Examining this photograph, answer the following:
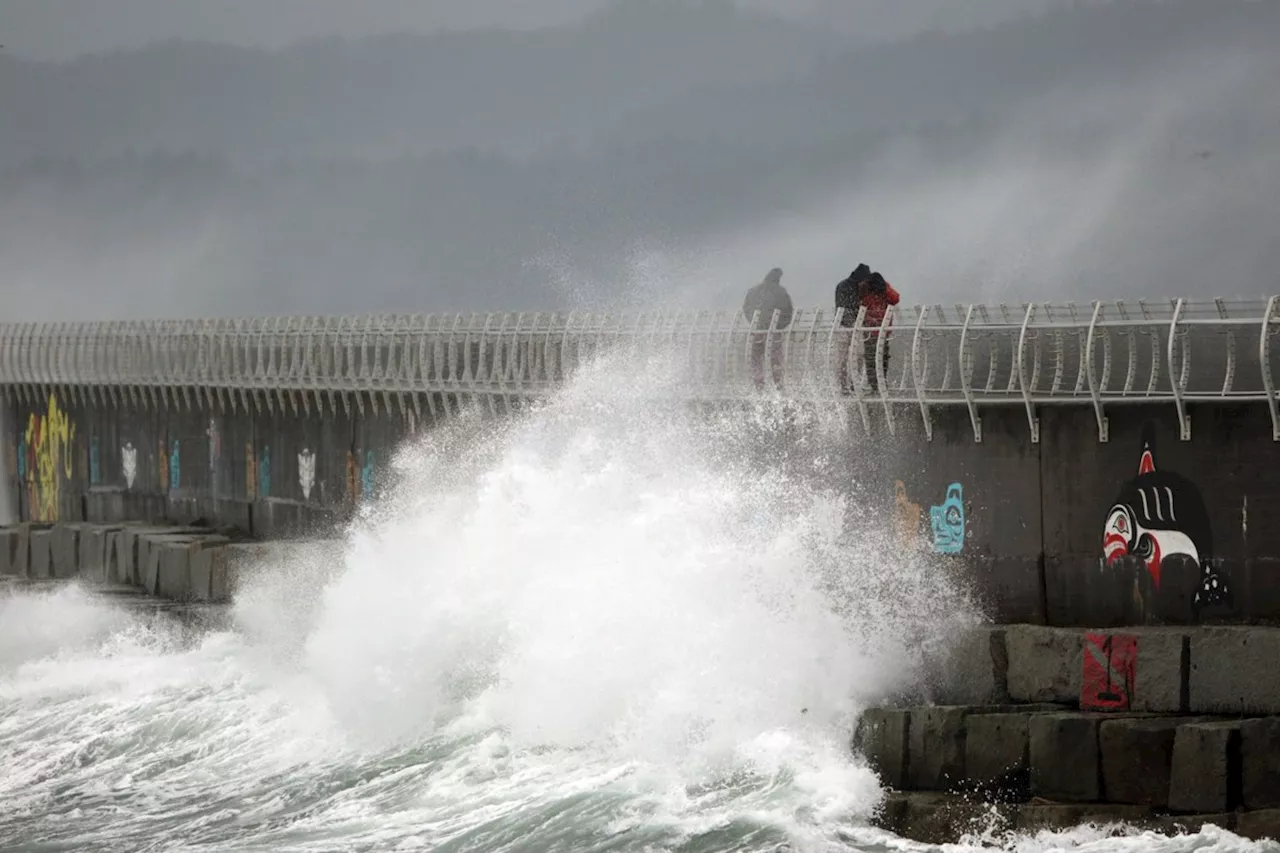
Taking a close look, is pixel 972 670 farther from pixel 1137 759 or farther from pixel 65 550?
pixel 65 550

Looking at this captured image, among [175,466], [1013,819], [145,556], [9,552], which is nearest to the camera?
[1013,819]

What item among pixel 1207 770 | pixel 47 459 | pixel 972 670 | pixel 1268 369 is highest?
pixel 1268 369

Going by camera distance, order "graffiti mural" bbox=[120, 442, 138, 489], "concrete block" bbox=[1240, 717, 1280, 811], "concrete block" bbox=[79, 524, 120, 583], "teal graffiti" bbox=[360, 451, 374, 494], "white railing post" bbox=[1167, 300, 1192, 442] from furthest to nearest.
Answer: "graffiti mural" bbox=[120, 442, 138, 489]
"concrete block" bbox=[79, 524, 120, 583]
"teal graffiti" bbox=[360, 451, 374, 494]
"white railing post" bbox=[1167, 300, 1192, 442]
"concrete block" bbox=[1240, 717, 1280, 811]

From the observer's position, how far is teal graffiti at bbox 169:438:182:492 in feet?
123

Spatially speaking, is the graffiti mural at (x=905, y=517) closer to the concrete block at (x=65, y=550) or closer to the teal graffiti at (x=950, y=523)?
the teal graffiti at (x=950, y=523)

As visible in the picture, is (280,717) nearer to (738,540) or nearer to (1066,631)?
(738,540)

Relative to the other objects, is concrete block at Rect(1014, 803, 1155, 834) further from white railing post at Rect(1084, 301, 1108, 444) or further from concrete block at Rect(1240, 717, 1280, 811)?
white railing post at Rect(1084, 301, 1108, 444)

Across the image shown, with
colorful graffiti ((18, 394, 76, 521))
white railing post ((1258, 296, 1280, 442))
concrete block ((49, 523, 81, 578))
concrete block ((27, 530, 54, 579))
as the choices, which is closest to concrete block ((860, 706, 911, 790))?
white railing post ((1258, 296, 1280, 442))

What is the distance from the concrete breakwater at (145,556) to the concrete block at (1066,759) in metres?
14.4

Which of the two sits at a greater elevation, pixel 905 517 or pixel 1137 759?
pixel 905 517

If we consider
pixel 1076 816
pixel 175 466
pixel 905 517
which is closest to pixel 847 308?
pixel 905 517

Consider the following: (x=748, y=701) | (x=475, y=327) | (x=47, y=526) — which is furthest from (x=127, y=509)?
(x=748, y=701)

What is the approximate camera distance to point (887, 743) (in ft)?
61.0

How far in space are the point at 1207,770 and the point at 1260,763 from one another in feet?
1.29
